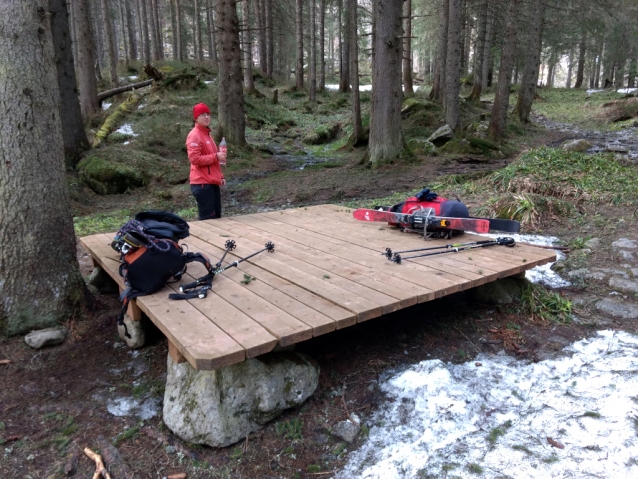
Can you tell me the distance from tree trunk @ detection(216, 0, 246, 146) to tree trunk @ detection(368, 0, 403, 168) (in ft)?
13.5

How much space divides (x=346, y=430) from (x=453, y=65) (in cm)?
1430

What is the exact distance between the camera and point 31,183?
12.4ft

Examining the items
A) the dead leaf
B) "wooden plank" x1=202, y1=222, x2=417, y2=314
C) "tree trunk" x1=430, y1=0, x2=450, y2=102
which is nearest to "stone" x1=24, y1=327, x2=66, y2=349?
"wooden plank" x1=202, y1=222, x2=417, y2=314

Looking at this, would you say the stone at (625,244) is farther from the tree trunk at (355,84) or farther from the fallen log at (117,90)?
the fallen log at (117,90)

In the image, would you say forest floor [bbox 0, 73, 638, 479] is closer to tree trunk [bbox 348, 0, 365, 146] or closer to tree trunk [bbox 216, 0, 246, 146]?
tree trunk [bbox 216, 0, 246, 146]

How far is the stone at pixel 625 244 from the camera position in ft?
18.1

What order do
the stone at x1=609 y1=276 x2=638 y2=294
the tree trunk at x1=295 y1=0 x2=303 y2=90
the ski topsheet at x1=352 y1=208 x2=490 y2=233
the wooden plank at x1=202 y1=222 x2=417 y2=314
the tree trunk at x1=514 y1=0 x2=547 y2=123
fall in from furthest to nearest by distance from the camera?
the tree trunk at x1=295 y1=0 x2=303 y2=90, the tree trunk at x1=514 y1=0 x2=547 y2=123, the ski topsheet at x1=352 y1=208 x2=490 y2=233, the stone at x1=609 y1=276 x2=638 y2=294, the wooden plank at x1=202 y1=222 x2=417 y2=314

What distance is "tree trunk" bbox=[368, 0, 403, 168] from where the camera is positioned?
11180 mm

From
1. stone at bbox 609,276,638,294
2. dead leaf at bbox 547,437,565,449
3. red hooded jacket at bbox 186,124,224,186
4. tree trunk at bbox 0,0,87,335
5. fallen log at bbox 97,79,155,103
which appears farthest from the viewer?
fallen log at bbox 97,79,155,103

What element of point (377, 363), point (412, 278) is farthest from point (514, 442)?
point (412, 278)

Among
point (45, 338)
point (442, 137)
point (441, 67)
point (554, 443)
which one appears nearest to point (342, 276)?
point (554, 443)

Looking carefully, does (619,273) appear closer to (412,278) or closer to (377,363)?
(412,278)

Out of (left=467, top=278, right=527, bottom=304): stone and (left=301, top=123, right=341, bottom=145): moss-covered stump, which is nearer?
(left=467, top=278, right=527, bottom=304): stone

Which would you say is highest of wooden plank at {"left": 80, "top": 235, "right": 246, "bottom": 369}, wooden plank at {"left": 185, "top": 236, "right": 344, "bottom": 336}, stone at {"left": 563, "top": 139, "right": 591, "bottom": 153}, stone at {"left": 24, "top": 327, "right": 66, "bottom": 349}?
stone at {"left": 563, "top": 139, "right": 591, "bottom": 153}
